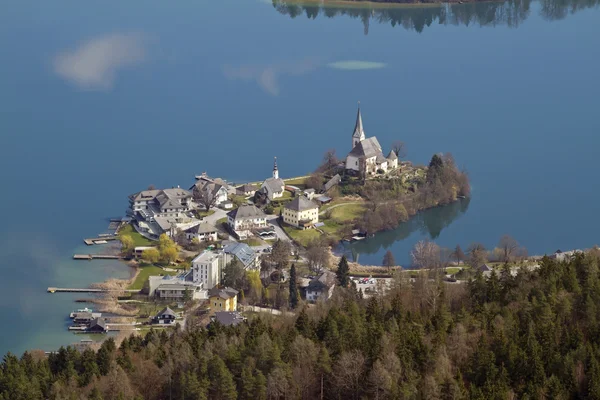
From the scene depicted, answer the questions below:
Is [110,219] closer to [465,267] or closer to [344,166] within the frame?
[344,166]

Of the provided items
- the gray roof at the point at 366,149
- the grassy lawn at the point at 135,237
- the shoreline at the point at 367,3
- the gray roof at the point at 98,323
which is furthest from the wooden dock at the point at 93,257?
the shoreline at the point at 367,3

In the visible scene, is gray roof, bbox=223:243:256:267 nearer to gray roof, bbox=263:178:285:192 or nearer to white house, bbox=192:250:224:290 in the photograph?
white house, bbox=192:250:224:290

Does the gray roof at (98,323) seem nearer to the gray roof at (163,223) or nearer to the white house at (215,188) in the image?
the gray roof at (163,223)

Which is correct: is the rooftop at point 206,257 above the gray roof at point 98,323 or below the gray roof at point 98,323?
above

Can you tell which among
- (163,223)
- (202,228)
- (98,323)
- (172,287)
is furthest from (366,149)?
(98,323)

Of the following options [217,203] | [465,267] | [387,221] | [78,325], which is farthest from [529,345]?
[217,203]

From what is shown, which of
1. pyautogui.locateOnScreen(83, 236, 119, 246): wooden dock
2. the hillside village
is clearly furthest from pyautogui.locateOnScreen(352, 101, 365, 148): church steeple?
pyautogui.locateOnScreen(83, 236, 119, 246): wooden dock
